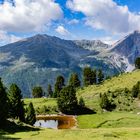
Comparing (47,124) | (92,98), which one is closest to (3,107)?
(47,124)

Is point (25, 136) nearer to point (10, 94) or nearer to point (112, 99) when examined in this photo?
point (10, 94)

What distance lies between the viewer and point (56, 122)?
5369 inches

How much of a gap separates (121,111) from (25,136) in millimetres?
96950

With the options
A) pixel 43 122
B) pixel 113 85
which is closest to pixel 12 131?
pixel 43 122

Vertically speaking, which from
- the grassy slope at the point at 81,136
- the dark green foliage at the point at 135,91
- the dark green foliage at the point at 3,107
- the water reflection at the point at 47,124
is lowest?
the water reflection at the point at 47,124

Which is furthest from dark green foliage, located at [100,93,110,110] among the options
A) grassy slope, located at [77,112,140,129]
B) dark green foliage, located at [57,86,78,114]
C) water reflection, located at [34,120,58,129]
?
water reflection, located at [34,120,58,129]

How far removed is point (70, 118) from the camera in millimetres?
145125

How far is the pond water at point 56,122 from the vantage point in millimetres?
125800

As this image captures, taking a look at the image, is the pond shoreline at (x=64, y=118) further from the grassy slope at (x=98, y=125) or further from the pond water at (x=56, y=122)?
the grassy slope at (x=98, y=125)

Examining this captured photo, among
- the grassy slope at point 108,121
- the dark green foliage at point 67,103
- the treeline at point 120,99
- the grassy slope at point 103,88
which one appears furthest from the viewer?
the grassy slope at point 103,88

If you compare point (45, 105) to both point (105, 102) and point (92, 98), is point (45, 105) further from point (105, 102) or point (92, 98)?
point (105, 102)

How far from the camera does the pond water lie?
126 meters

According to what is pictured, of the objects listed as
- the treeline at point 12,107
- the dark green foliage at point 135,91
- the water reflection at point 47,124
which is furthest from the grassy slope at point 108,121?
the dark green foliage at point 135,91

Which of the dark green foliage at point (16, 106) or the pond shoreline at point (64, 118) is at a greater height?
the dark green foliage at point (16, 106)
